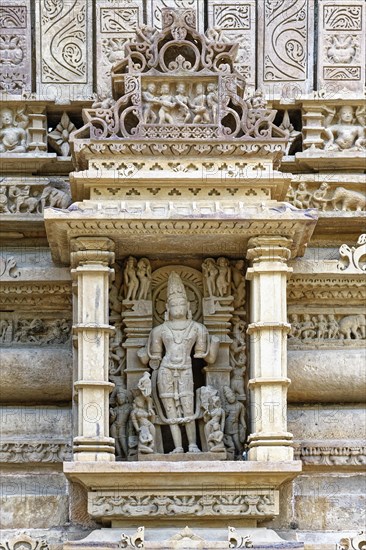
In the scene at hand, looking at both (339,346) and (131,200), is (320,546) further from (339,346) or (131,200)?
(131,200)

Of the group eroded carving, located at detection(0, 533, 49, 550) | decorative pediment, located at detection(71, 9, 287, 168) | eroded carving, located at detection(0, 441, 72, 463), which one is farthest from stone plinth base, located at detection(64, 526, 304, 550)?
decorative pediment, located at detection(71, 9, 287, 168)

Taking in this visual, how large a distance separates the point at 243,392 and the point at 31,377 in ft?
5.13

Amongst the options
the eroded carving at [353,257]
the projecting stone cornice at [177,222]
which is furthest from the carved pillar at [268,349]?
the eroded carving at [353,257]

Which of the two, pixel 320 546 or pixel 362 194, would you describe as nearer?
pixel 320 546

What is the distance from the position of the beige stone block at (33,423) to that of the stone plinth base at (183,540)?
94 cm

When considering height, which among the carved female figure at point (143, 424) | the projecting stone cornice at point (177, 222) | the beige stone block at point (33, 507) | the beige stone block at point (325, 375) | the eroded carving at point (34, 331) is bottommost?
the beige stone block at point (33, 507)

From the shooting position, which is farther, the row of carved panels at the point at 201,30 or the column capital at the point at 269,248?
the row of carved panels at the point at 201,30

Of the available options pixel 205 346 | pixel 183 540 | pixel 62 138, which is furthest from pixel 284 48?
pixel 183 540

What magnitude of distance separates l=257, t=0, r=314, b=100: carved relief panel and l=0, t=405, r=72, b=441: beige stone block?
2992 millimetres

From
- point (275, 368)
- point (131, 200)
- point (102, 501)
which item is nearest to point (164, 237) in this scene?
point (131, 200)

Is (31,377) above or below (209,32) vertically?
below

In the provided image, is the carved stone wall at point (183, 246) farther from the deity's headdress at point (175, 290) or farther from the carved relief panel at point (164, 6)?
the deity's headdress at point (175, 290)

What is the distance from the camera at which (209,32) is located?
11.4m

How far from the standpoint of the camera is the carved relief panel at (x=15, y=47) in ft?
39.1
